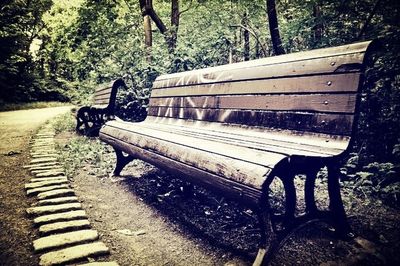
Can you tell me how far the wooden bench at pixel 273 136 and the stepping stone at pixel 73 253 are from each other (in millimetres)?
690

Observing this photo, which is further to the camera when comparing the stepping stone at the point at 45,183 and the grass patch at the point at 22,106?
the grass patch at the point at 22,106

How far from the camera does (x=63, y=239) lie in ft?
6.56

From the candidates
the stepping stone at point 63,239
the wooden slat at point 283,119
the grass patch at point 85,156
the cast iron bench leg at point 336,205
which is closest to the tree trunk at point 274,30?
the wooden slat at point 283,119

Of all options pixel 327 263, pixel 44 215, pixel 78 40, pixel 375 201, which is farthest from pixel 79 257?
pixel 78 40

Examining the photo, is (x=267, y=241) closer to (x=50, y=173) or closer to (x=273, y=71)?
(x=273, y=71)

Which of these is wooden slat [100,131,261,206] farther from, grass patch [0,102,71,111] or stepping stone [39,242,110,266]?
grass patch [0,102,71,111]

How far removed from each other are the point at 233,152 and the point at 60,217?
5.20 ft

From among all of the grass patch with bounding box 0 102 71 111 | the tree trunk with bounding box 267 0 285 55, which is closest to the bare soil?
the tree trunk with bounding box 267 0 285 55

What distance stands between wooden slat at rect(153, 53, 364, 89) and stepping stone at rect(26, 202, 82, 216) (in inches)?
66.9

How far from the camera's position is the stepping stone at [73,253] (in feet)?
5.78

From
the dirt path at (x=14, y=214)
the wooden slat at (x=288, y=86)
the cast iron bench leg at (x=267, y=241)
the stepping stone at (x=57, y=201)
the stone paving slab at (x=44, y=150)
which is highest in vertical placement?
the wooden slat at (x=288, y=86)

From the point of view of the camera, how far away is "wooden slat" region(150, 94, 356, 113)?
1.79 metres

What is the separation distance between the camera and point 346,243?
6.33 ft

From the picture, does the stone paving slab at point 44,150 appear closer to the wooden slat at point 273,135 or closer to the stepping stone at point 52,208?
the stepping stone at point 52,208
